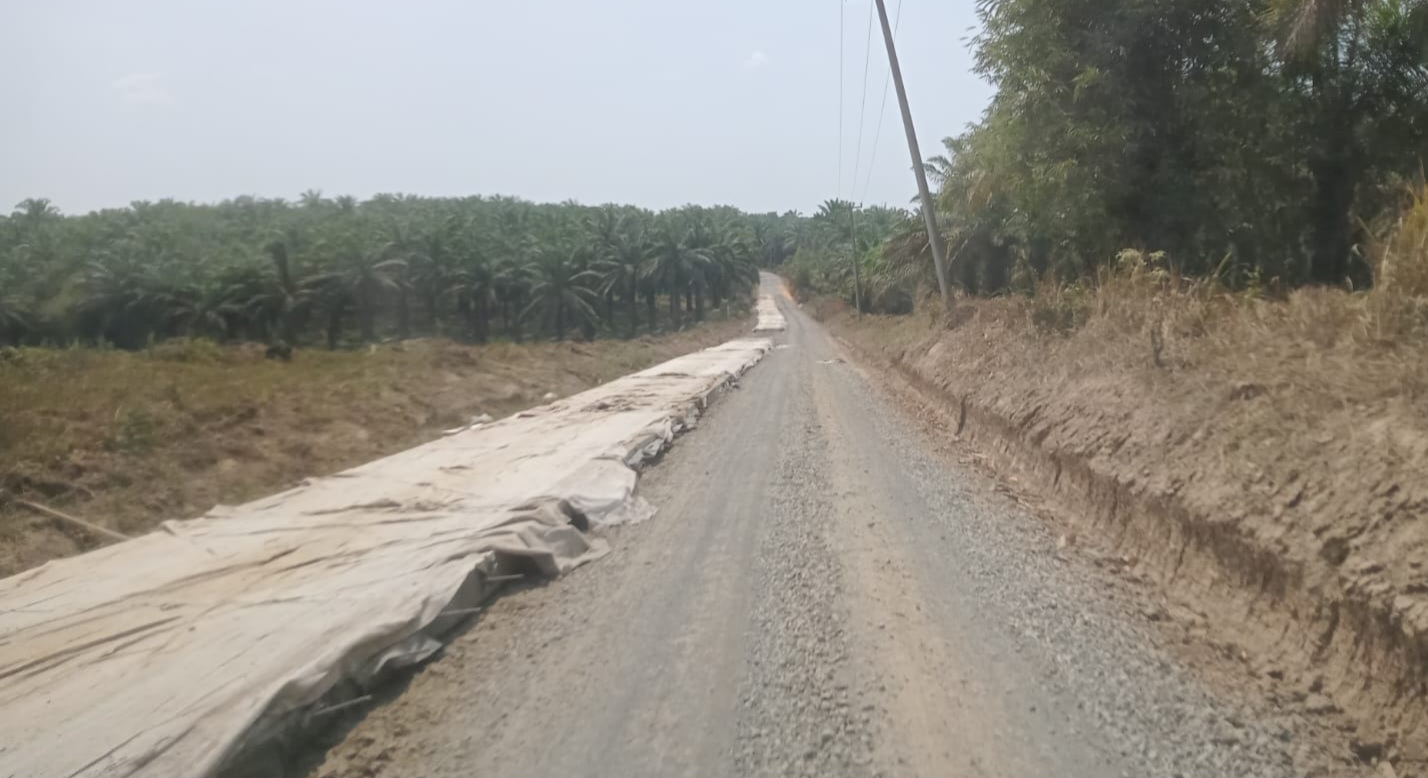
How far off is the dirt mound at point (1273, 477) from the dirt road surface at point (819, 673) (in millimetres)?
527

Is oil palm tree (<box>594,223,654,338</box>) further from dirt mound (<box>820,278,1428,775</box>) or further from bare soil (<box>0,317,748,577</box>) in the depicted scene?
Answer: dirt mound (<box>820,278,1428,775</box>)

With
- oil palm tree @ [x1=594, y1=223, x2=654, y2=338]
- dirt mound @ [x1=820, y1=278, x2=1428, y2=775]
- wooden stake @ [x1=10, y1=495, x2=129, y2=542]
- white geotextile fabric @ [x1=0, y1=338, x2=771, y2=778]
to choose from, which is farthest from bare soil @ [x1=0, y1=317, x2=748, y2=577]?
oil palm tree @ [x1=594, y1=223, x2=654, y2=338]

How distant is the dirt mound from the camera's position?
4.53 meters

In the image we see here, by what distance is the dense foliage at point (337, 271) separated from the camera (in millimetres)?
35031

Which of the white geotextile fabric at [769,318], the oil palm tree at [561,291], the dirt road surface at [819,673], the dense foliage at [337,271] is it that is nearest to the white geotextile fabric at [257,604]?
the dirt road surface at [819,673]

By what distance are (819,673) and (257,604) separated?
3.62m

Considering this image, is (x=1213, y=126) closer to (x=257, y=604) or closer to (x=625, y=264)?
(x=257, y=604)

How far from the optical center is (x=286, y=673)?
478 cm

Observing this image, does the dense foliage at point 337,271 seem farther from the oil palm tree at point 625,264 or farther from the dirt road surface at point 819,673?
the dirt road surface at point 819,673

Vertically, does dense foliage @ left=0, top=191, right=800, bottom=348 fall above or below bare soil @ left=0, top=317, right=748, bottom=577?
above

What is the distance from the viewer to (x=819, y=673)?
4.99 meters

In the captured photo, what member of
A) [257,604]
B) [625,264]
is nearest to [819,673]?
[257,604]

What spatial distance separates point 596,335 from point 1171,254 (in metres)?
47.4

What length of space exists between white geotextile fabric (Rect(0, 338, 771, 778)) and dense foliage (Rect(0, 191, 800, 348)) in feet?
80.8
